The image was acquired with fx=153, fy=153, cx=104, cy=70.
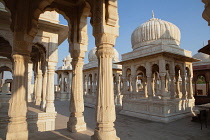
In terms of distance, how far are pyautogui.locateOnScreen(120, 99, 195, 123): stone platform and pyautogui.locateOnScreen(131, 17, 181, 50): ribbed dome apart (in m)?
5.72

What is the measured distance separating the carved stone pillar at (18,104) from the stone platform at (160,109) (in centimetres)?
849

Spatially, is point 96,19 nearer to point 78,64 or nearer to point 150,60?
point 78,64

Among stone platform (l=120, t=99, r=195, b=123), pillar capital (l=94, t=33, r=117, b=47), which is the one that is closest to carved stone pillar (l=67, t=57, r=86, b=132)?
pillar capital (l=94, t=33, r=117, b=47)

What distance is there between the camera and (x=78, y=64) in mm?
5156

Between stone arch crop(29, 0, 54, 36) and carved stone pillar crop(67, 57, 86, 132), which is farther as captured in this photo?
carved stone pillar crop(67, 57, 86, 132)

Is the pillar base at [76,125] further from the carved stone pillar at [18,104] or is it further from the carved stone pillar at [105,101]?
the carved stone pillar at [105,101]

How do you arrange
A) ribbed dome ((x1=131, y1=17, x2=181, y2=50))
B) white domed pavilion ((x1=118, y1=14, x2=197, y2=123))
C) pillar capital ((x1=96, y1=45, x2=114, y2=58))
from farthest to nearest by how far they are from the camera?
ribbed dome ((x1=131, y1=17, x2=181, y2=50))
white domed pavilion ((x1=118, y1=14, x2=197, y2=123))
pillar capital ((x1=96, y1=45, x2=114, y2=58))

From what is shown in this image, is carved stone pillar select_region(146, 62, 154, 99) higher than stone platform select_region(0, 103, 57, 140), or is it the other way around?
carved stone pillar select_region(146, 62, 154, 99)

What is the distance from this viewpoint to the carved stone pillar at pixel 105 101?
342 centimetres

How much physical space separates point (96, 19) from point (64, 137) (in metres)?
3.33

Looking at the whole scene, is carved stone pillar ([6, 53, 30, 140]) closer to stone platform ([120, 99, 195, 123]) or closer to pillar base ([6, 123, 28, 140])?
pillar base ([6, 123, 28, 140])

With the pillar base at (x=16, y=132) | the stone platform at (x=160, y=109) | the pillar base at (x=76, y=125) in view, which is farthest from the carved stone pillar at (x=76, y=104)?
the stone platform at (x=160, y=109)

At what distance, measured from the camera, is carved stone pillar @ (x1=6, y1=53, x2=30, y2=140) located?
4157 mm

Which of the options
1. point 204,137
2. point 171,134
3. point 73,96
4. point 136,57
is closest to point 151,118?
point 171,134
